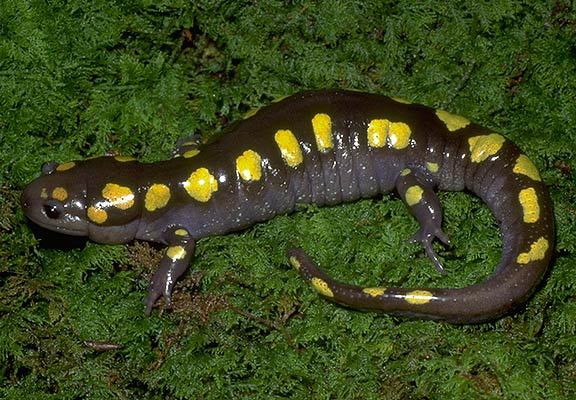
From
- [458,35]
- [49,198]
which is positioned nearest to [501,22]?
[458,35]

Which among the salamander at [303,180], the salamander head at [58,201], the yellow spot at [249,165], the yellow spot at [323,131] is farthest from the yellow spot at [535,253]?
the salamander head at [58,201]

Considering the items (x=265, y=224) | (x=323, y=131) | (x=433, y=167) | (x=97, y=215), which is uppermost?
(x=323, y=131)

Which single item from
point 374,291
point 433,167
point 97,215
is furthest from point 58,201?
point 433,167

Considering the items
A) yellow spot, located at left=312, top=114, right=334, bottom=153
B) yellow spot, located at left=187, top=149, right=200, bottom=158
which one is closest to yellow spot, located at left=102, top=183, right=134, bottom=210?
yellow spot, located at left=187, top=149, right=200, bottom=158

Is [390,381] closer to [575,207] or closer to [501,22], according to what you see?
[575,207]

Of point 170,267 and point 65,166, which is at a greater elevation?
point 65,166

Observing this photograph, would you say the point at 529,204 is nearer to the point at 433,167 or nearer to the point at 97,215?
the point at 433,167
